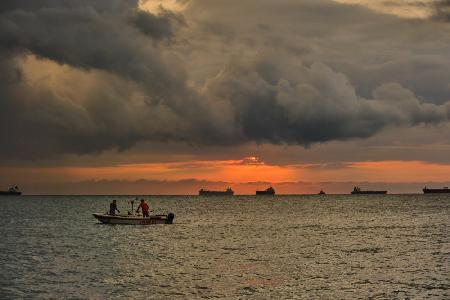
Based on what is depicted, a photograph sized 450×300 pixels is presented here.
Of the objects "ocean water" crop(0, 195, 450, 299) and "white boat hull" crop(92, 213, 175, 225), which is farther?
"white boat hull" crop(92, 213, 175, 225)

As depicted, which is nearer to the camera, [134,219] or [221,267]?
[221,267]

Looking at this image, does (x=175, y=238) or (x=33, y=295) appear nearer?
(x=33, y=295)

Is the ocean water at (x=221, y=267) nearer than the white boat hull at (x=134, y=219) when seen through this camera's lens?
Yes

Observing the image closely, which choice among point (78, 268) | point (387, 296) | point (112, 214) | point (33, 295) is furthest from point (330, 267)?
point (112, 214)

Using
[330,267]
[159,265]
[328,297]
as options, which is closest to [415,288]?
[328,297]

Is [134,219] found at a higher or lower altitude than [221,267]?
higher

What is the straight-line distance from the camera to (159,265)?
4816 cm

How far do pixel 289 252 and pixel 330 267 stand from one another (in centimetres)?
1169

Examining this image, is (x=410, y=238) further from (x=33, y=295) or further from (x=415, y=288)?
(x=33, y=295)

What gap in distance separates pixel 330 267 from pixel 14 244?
127 ft

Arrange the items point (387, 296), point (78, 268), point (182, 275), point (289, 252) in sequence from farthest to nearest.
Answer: point (289, 252) < point (78, 268) < point (182, 275) < point (387, 296)

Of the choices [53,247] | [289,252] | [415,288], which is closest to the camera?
[415,288]

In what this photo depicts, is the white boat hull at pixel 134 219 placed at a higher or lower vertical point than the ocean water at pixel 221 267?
higher

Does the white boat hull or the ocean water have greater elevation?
the white boat hull
